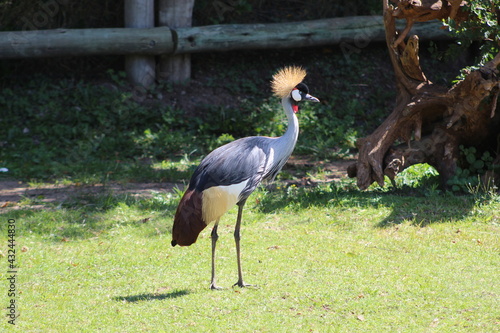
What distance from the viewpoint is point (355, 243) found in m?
6.66

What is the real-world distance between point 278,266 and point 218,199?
1032mm

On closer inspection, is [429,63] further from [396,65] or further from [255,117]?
[396,65]

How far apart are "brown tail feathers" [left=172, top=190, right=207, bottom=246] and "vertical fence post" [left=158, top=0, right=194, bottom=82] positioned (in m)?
6.81

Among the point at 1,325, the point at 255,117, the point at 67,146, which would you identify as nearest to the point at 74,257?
the point at 1,325

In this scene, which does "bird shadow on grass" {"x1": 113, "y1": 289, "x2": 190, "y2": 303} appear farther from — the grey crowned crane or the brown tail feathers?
the brown tail feathers

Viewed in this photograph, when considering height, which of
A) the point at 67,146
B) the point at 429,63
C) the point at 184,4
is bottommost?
the point at 67,146

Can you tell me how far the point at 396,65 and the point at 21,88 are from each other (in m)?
6.97

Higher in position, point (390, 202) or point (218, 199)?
point (218, 199)

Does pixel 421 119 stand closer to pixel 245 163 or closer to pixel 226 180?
pixel 245 163

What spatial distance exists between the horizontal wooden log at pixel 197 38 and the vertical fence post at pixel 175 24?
0.31 meters

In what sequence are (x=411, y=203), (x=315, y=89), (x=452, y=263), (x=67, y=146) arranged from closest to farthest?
(x=452, y=263) < (x=411, y=203) < (x=67, y=146) < (x=315, y=89)

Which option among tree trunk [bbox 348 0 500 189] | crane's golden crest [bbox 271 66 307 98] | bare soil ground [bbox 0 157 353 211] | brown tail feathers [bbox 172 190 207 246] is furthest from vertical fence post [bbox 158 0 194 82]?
brown tail feathers [bbox 172 190 207 246]

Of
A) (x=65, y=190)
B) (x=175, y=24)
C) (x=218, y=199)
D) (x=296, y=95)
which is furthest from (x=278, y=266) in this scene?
(x=175, y=24)

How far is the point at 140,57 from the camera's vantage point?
11711mm
